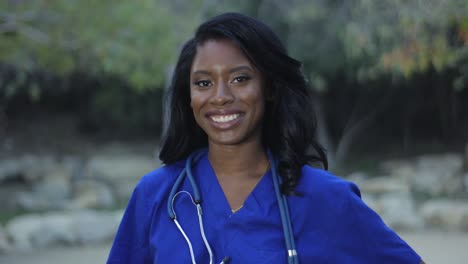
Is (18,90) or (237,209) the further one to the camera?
(18,90)

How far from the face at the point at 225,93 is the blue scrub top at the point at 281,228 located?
141 millimetres

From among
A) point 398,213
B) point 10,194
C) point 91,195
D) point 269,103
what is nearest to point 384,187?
point 398,213

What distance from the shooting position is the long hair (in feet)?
5.79

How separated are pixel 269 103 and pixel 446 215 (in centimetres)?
759

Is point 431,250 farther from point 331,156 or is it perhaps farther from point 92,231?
point 331,156

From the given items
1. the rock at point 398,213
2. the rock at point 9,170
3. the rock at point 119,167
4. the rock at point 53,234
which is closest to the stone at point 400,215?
the rock at point 398,213

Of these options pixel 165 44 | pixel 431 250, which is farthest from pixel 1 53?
pixel 431 250

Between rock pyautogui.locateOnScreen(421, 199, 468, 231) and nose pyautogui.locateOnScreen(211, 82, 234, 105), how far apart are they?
768 centimetres

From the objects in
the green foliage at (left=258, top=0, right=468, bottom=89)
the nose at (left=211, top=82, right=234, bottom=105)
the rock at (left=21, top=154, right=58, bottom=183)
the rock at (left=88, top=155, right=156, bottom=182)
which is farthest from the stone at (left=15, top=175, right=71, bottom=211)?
the nose at (left=211, top=82, right=234, bottom=105)

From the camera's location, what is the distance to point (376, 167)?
1369cm

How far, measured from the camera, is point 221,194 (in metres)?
1.81

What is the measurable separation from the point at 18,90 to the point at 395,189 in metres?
7.64

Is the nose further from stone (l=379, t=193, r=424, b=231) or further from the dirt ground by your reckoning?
stone (l=379, t=193, r=424, b=231)

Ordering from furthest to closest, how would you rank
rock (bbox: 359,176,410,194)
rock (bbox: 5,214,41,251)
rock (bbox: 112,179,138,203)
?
1. rock (bbox: 112,179,138,203)
2. rock (bbox: 359,176,410,194)
3. rock (bbox: 5,214,41,251)
